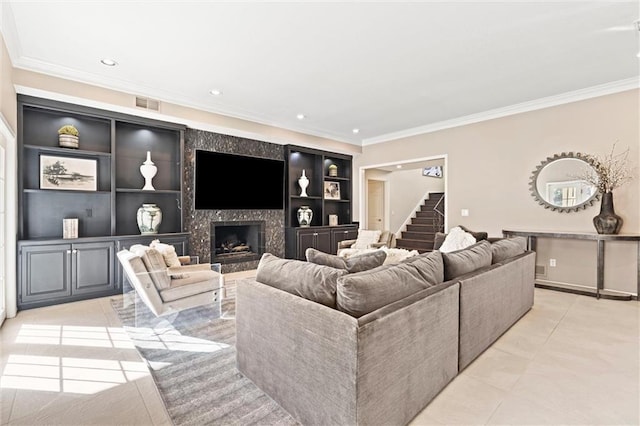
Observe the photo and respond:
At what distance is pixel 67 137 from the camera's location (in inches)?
155

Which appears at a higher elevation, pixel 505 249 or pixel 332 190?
pixel 332 190

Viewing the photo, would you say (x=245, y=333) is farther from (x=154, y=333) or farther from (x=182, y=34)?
(x=182, y=34)

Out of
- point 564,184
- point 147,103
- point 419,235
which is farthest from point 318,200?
point 564,184

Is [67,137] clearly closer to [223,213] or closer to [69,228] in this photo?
[69,228]

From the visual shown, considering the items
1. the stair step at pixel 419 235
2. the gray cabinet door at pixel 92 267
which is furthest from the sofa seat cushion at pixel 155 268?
the stair step at pixel 419 235

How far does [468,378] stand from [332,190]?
18.4ft

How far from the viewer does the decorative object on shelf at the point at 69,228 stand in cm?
394

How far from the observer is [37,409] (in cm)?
183

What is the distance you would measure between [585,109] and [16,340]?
278 inches

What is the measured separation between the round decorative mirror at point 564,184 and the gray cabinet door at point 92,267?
20.2 ft

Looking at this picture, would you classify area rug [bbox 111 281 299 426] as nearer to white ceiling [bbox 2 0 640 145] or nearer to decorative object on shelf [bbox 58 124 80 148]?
decorative object on shelf [bbox 58 124 80 148]

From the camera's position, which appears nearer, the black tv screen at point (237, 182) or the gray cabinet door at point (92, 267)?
the gray cabinet door at point (92, 267)

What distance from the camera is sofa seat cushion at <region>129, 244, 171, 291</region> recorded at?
3.00 m

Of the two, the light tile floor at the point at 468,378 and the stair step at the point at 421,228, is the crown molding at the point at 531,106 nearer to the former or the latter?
the light tile floor at the point at 468,378
